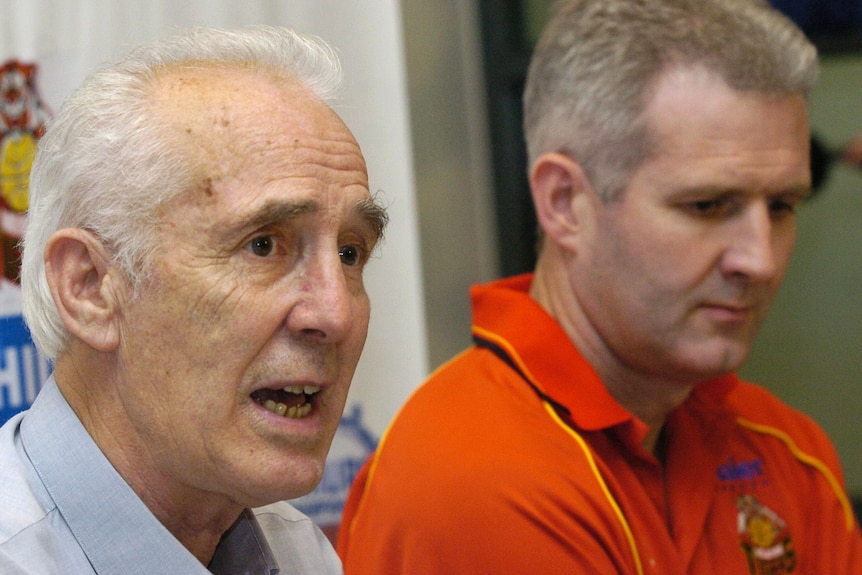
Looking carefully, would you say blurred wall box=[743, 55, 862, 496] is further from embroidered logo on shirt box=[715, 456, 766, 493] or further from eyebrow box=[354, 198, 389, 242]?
eyebrow box=[354, 198, 389, 242]

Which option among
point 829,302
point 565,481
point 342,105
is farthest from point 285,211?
point 829,302

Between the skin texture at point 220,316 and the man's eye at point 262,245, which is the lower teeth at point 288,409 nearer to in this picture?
the skin texture at point 220,316

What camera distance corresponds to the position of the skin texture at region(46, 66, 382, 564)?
114cm

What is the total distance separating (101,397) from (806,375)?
273 cm

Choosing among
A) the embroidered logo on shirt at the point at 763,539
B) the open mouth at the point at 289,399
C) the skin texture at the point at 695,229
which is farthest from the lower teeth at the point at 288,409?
the embroidered logo on shirt at the point at 763,539

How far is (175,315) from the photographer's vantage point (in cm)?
114

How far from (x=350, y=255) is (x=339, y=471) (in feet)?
4.27

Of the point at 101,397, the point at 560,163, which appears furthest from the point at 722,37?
the point at 101,397

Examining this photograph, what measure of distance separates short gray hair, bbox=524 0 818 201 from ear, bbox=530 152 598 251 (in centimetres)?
2

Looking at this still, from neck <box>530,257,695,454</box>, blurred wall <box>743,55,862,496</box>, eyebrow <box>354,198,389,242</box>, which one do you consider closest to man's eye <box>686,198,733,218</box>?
neck <box>530,257,695,454</box>

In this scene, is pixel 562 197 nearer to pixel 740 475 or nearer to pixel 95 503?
pixel 740 475

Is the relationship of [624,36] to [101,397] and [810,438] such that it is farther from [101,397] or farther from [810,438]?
[101,397]

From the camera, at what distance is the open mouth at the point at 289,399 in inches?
46.0

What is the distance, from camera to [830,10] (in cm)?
328
